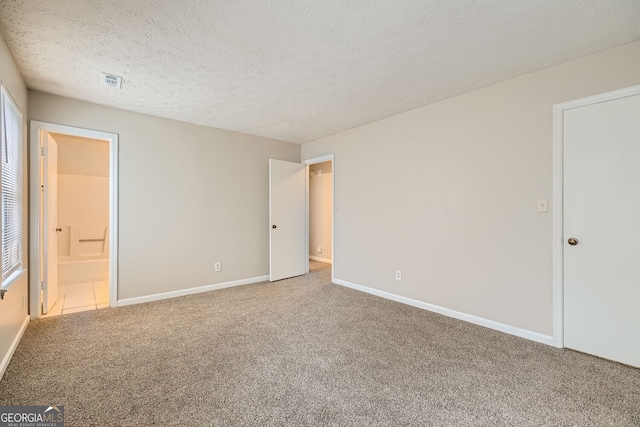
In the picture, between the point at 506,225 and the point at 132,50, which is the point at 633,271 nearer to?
the point at 506,225

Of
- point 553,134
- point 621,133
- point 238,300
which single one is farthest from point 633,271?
point 238,300

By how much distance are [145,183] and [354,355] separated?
3161 mm

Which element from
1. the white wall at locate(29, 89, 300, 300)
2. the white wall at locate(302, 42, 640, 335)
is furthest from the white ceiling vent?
the white wall at locate(302, 42, 640, 335)

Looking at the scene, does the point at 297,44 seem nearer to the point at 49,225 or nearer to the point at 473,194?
the point at 473,194

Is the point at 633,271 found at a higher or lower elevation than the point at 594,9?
lower

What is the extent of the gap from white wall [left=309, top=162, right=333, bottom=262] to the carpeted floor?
132 inches

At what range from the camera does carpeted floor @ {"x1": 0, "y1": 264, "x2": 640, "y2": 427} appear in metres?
1.58

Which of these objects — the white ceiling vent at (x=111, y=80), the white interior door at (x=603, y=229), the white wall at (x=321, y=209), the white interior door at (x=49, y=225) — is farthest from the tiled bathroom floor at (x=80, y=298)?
the white interior door at (x=603, y=229)

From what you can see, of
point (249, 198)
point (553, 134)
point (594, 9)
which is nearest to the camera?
point (594, 9)

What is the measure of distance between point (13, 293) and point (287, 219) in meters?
3.17

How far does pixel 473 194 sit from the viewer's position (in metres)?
2.87

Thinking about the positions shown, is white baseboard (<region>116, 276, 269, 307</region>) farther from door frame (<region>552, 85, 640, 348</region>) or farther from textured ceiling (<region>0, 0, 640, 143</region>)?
door frame (<region>552, 85, 640, 348</region>)

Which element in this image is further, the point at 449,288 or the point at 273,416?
the point at 449,288

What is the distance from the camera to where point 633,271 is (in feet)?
6.73
